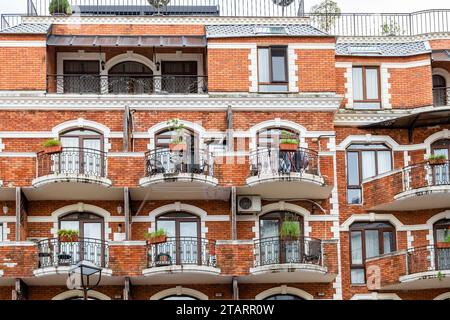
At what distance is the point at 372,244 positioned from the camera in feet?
95.9

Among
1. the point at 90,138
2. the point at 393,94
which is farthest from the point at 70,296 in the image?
the point at 393,94

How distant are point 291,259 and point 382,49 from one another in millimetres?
7872

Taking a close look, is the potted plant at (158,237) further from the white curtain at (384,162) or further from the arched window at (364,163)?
the white curtain at (384,162)

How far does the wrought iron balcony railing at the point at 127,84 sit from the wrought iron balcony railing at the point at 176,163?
7.81 ft

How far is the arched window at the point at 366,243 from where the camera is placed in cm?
2897

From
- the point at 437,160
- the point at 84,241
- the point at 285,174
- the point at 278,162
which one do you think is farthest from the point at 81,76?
the point at 437,160

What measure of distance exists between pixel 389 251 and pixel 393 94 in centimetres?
467

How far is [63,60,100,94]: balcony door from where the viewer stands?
98.0ft

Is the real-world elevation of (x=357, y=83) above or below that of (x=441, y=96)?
above

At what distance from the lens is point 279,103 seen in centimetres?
2933

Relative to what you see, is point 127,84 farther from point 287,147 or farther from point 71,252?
point 71,252

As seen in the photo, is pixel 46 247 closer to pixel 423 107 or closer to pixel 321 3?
pixel 423 107

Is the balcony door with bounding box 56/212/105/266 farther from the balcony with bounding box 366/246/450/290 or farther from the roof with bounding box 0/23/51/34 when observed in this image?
the balcony with bounding box 366/246/450/290
